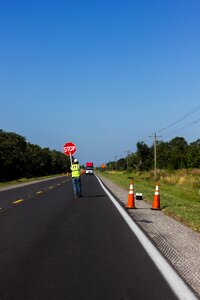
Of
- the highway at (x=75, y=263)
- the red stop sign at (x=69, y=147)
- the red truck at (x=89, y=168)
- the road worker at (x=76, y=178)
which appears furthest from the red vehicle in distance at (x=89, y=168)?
the highway at (x=75, y=263)

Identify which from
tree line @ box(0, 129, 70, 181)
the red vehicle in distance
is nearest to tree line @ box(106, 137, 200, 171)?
the red vehicle in distance

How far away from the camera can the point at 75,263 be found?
25.9 feet

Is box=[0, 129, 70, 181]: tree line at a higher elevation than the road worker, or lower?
higher

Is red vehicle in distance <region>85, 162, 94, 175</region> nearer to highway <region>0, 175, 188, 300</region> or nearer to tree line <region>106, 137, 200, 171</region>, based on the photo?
tree line <region>106, 137, 200, 171</region>

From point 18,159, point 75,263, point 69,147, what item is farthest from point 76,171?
point 18,159

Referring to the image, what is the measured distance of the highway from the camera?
6.13m

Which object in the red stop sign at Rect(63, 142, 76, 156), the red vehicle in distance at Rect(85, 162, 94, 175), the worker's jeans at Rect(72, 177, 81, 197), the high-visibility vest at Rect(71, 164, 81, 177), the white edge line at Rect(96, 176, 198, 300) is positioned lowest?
the white edge line at Rect(96, 176, 198, 300)

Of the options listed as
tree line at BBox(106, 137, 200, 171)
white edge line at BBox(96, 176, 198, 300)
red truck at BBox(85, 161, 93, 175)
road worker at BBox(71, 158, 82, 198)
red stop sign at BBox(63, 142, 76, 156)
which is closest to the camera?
white edge line at BBox(96, 176, 198, 300)

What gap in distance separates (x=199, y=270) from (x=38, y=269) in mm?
2393

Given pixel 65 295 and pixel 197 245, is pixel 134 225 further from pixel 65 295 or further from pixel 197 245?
pixel 65 295

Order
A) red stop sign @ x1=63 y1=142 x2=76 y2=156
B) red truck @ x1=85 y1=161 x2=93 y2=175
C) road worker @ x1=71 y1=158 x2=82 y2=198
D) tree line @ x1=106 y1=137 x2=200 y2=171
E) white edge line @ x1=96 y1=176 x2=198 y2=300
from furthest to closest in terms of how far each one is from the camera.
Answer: red truck @ x1=85 y1=161 x2=93 y2=175 → tree line @ x1=106 y1=137 x2=200 y2=171 → red stop sign @ x1=63 y1=142 x2=76 y2=156 → road worker @ x1=71 y1=158 x2=82 y2=198 → white edge line @ x1=96 y1=176 x2=198 y2=300

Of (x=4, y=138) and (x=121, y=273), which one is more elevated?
(x=4, y=138)

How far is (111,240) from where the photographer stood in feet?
34.1

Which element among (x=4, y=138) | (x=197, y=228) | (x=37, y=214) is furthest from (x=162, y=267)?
(x=4, y=138)
